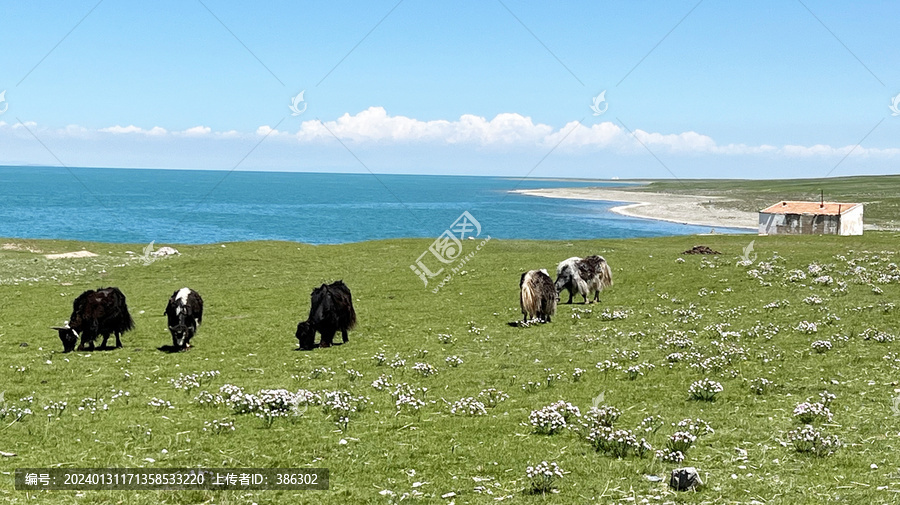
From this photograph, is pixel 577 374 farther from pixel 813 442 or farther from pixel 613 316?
pixel 613 316

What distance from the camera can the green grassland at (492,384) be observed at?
32.3ft

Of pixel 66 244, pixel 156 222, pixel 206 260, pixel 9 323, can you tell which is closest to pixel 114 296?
pixel 9 323

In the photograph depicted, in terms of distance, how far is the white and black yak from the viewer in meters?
31.2

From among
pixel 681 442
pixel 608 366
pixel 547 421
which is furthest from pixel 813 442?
pixel 608 366

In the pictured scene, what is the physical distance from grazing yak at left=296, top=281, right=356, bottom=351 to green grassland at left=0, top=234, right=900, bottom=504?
61 centimetres

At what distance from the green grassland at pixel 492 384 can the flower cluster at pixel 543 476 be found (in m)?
0.14

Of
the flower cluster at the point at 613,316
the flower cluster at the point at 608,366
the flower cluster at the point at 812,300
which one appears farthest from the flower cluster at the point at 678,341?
the flower cluster at the point at 812,300

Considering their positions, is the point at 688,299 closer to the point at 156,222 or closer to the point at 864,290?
the point at 864,290

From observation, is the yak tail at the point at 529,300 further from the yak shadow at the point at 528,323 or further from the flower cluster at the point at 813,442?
the flower cluster at the point at 813,442

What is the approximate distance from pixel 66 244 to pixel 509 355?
54502mm

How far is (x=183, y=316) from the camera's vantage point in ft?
76.0

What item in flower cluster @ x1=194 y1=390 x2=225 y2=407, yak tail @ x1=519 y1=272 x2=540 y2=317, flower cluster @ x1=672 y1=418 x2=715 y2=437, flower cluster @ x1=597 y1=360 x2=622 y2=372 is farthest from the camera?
yak tail @ x1=519 y1=272 x2=540 y2=317
